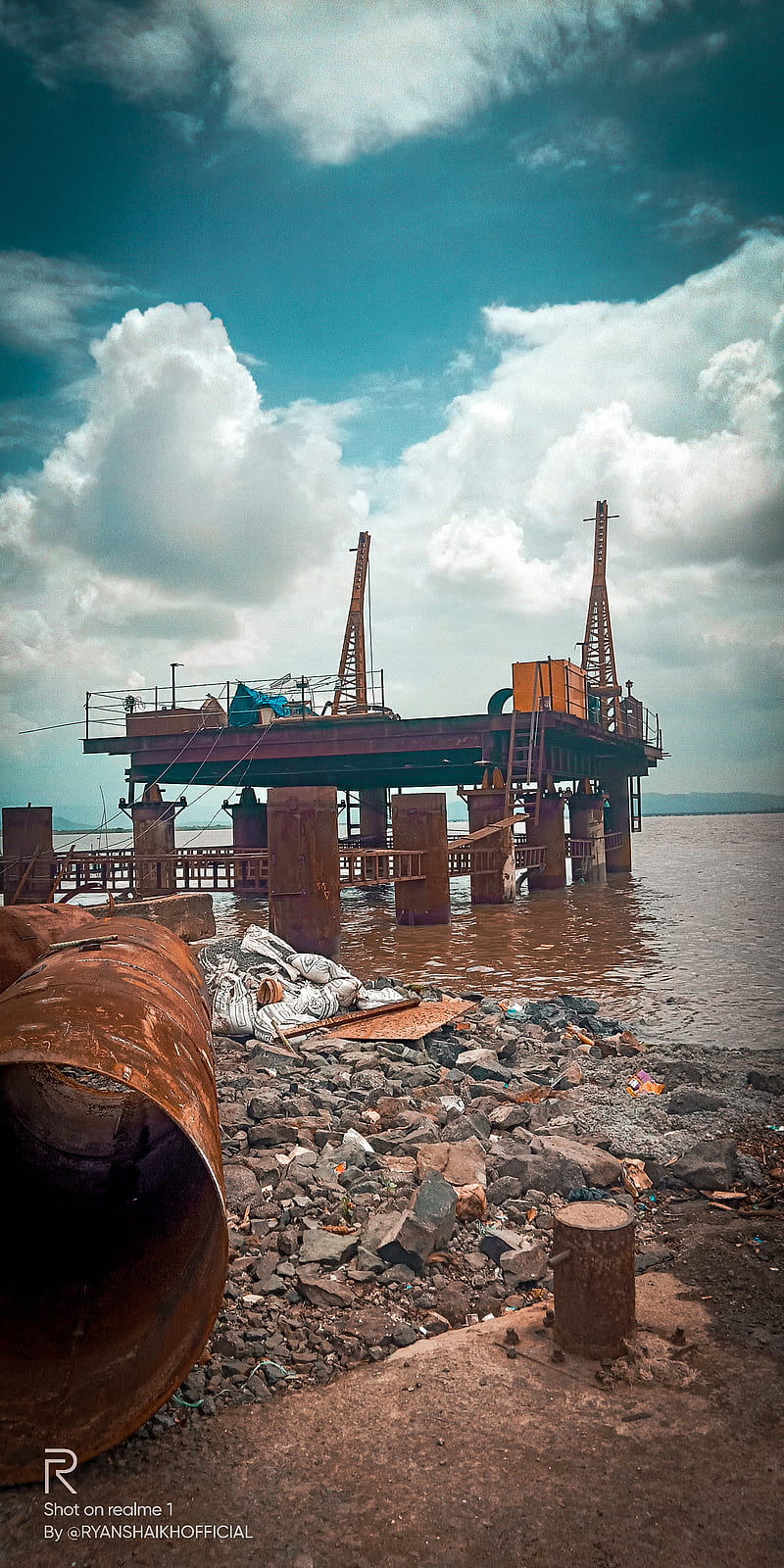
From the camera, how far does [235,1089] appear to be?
6.83m

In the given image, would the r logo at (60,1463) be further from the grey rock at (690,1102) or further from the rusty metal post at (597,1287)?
the grey rock at (690,1102)

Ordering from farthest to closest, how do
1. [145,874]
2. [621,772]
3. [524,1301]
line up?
1. [621,772]
2. [145,874]
3. [524,1301]

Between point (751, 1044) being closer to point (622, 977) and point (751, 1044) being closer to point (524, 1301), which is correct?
point (622, 977)

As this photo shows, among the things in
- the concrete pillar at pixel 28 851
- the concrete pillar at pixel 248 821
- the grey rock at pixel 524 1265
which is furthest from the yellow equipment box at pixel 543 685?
the grey rock at pixel 524 1265

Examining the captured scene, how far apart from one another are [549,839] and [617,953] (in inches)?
404

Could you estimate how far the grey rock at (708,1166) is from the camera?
521cm

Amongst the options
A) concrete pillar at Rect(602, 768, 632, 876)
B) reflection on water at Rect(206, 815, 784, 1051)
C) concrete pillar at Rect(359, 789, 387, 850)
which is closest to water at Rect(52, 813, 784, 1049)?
reflection on water at Rect(206, 815, 784, 1051)

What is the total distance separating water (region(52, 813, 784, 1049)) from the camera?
1059cm

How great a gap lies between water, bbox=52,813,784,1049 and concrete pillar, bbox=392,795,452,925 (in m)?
0.36

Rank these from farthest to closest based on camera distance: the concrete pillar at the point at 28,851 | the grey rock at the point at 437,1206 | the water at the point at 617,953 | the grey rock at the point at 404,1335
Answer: the concrete pillar at the point at 28,851
the water at the point at 617,953
the grey rock at the point at 437,1206
the grey rock at the point at 404,1335

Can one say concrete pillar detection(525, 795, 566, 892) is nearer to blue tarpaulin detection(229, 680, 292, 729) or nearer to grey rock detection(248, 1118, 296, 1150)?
blue tarpaulin detection(229, 680, 292, 729)

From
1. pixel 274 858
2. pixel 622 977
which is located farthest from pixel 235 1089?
pixel 622 977

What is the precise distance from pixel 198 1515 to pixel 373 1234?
1704mm

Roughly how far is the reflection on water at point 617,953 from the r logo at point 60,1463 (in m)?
7.42
